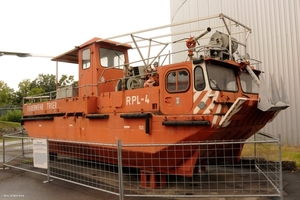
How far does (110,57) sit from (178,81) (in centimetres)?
379

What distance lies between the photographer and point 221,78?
6.01 m

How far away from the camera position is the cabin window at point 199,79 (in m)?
5.64

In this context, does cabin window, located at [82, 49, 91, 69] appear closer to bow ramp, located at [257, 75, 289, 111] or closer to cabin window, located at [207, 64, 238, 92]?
cabin window, located at [207, 64, 238, 92]

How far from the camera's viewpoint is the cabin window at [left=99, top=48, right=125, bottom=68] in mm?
8828

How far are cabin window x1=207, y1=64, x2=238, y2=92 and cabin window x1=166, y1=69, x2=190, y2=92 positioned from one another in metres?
0.48

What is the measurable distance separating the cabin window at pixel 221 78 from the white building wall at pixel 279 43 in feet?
16.8

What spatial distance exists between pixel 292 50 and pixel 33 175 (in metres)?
9.72

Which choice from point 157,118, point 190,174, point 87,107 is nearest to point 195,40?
point 157,118

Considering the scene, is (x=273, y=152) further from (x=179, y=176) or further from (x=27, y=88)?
(x=27, y=88)

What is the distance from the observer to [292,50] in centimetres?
1041

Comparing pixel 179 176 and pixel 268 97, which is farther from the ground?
pixel 268 97

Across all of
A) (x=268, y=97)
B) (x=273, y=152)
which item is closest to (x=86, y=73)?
(x=268, y=97)

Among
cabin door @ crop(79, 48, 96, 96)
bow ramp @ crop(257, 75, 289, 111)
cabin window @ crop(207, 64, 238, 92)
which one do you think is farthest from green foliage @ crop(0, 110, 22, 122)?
bow ramp @ crop(257, 75, 289, 111)

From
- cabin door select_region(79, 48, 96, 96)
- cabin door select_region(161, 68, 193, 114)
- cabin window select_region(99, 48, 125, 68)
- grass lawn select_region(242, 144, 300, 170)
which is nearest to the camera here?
cabin door select_region(161, 68, 193, 114)
